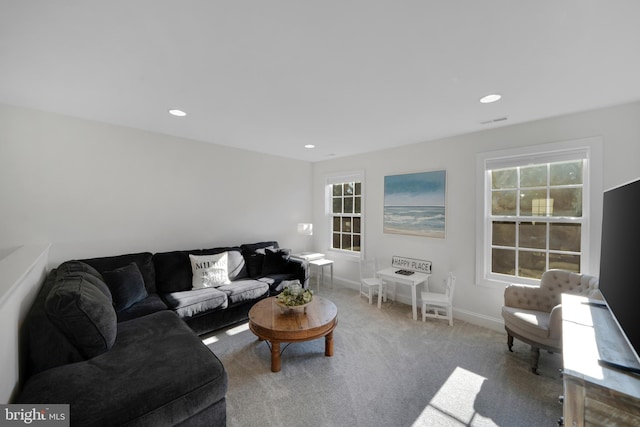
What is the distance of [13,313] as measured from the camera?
139cm

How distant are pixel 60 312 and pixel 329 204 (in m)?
4.11

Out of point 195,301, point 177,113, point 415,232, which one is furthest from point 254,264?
point 415,232

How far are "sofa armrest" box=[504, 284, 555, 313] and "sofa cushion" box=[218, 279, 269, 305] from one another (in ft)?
9.31

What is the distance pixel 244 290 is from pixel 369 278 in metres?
2.06

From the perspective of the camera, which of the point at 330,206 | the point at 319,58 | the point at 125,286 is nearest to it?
the point at 319,58

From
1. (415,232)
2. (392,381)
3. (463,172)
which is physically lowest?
(392,381)

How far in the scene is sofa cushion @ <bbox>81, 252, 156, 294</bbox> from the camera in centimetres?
267

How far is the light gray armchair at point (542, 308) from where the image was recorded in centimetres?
208

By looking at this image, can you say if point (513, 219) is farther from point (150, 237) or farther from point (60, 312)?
point (150, 237)

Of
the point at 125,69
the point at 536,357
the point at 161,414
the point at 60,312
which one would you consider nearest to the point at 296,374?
the point at 161,414

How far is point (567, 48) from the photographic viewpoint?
1.49 m

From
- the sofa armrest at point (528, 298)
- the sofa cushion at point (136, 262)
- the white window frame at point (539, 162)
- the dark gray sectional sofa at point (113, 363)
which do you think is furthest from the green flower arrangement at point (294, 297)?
the white window frame at point (539, 162)

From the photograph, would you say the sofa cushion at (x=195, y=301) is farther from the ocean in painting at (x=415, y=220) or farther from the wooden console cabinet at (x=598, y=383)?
the wooden console cabinet at (x=598, y=383)

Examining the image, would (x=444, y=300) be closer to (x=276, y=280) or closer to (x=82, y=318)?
(x=276, y=280)
